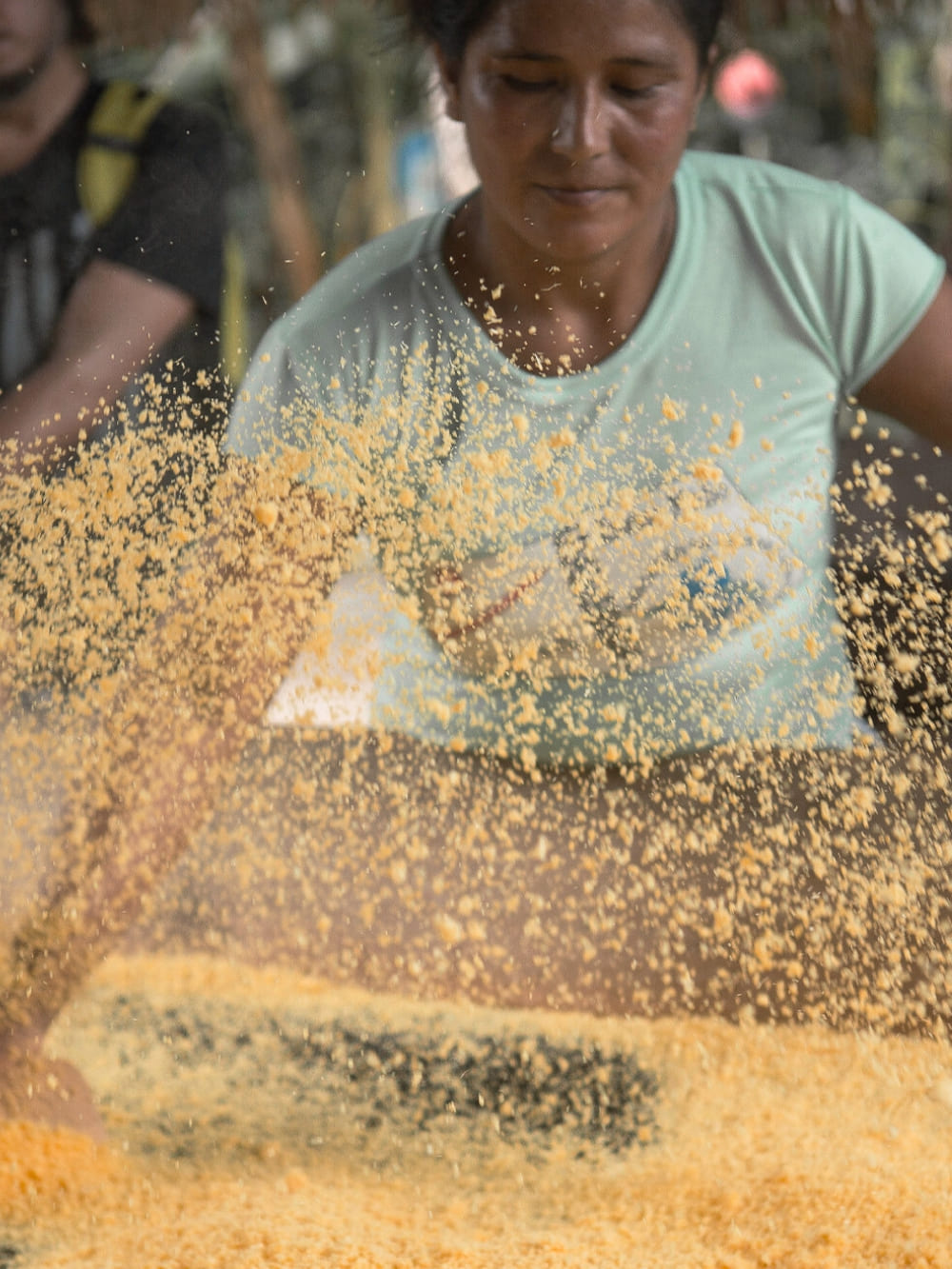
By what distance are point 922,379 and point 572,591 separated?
0.85 ft

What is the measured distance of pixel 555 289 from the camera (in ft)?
2.28

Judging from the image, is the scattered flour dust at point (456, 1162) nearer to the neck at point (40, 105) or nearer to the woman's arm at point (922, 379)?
the woman's arm at point (922, 379)

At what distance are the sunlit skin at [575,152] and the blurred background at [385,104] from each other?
3 centimetres

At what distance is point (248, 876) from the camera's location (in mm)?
814

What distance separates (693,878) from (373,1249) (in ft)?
1.03

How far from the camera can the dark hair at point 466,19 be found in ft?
2.13

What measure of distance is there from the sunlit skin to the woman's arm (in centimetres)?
16

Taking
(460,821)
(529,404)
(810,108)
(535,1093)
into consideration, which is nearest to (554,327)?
(529,404)

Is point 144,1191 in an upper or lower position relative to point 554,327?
lower

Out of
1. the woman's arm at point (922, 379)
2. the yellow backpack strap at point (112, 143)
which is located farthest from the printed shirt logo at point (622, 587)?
the yellow backpack strap at point (112, 143)

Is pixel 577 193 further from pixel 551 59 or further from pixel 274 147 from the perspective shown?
pixel 274 147

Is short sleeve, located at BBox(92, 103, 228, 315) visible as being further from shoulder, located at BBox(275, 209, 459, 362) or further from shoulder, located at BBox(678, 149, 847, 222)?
shoulder, located at BBox(678, 149, 847, 222)

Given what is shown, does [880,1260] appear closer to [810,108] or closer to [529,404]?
[529,404]

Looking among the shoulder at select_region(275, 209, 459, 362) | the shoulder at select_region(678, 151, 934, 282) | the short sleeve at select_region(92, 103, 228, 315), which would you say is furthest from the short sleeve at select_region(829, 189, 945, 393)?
the short sleeve at select_region(92, 103, 228, 315)
